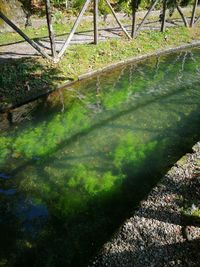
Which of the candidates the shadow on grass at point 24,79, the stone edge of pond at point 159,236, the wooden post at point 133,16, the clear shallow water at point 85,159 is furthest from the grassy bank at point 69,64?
the stone edge of pond at point 159,236

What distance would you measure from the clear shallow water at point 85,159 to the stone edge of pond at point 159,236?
0.66 m

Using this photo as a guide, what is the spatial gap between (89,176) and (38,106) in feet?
13.8

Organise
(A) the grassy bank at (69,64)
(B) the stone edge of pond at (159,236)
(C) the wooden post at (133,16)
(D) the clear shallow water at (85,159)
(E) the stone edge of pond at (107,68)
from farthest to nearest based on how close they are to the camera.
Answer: (C) the wooden post at (133,16) < (A) the grassy bank at (69,64) < (E) the stone edge of pond at (107,68) < (D) the clear shallow water at (85,159) < (B) the stone edge of pond at (159,236)

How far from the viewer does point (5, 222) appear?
680 centimetres

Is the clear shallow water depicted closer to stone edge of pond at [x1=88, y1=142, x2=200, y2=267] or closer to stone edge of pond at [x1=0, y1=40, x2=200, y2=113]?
stone edge of pond at [x1=0, y1=40, x2=200, y2=113]

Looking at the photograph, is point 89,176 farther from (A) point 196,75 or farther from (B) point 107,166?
(A) point 196,75

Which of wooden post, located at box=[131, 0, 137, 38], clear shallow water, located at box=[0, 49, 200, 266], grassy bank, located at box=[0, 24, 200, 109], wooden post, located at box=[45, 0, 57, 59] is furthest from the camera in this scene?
wooden post, located at box=[131, 0, 137, 38]

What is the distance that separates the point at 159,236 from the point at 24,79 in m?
8.24

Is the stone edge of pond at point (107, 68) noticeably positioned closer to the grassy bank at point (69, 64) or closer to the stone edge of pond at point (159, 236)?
the grassy bank at point (69, 64)

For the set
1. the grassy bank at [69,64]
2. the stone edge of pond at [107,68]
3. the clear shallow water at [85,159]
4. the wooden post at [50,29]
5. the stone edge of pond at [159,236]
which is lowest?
the clear shallow water at [85,159]

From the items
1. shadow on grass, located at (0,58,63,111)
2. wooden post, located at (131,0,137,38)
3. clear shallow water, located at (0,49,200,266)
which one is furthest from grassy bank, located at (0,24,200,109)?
clear shallow water, located at (0,49,200,266)

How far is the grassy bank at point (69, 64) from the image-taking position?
11.5 meters

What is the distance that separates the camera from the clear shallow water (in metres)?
6.47

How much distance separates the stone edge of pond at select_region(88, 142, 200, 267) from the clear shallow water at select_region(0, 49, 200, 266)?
0.66 meters
